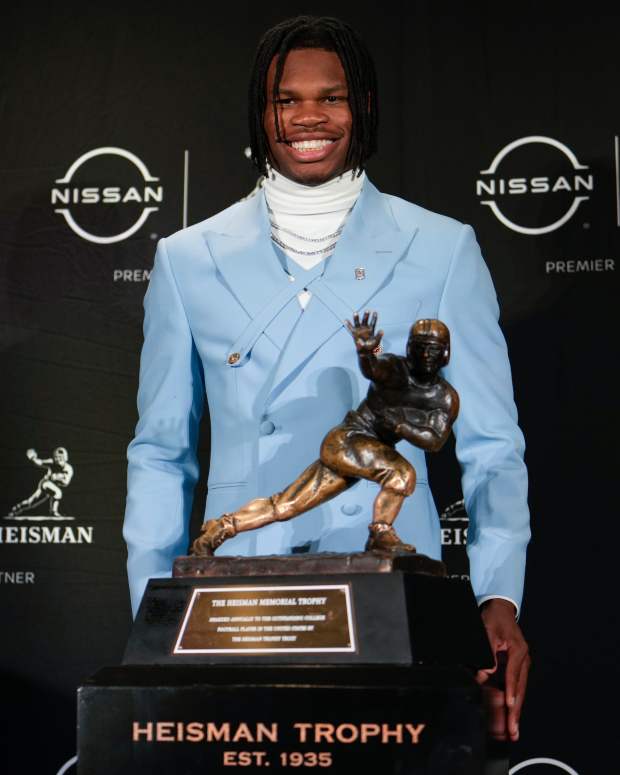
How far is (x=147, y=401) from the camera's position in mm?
2221

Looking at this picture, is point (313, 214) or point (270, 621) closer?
point (270, 621)

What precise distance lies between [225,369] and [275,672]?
2.46 feet

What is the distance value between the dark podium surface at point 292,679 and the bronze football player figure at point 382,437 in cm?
8

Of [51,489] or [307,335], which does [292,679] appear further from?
[51,489]

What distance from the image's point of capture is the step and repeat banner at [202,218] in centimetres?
312

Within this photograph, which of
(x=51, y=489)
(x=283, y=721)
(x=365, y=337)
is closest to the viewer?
(x=283, y=721)

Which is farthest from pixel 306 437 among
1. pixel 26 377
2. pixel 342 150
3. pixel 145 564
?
pixel 26 377

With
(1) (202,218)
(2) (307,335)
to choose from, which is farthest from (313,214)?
(1) (202,218)

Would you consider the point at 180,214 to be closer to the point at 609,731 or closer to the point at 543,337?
the point at 543,337

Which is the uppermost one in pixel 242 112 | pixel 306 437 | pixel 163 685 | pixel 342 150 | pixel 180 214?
pixel 242 112

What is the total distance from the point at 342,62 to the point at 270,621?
102cm

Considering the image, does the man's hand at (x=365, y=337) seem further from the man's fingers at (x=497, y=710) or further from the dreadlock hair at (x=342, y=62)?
Answer: the dreadlock hair at (x=342, y=62)

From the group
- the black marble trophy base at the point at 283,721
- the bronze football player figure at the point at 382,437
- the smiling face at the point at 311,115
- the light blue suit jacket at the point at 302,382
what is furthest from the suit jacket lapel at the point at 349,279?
the black marble trophy base at the point at 283,721

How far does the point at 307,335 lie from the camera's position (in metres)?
2.08
